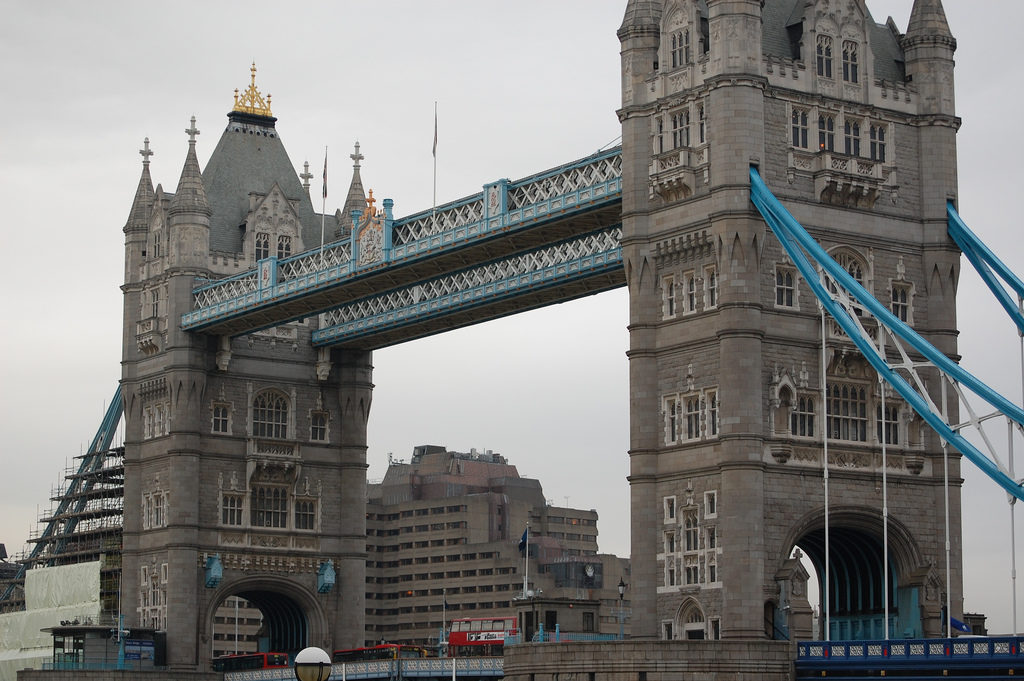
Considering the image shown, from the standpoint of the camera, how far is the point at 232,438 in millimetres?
100438

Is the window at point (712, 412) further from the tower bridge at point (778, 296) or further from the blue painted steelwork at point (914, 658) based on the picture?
the blue painted steelwork at point (914, 658)

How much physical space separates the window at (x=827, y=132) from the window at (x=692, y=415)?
1066cm

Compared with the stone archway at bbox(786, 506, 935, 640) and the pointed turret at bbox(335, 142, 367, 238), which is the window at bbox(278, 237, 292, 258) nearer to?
the pointed turret at bbox(335, 142, 367, 238)

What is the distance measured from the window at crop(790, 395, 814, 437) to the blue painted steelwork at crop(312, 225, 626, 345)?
504 inches

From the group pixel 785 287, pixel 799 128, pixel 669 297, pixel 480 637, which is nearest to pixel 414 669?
pixel 480 637

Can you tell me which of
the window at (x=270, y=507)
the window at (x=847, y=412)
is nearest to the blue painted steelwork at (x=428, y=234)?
the window at (x=270, y=507)

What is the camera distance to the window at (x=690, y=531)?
69.0m

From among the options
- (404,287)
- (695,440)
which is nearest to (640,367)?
(695,440)

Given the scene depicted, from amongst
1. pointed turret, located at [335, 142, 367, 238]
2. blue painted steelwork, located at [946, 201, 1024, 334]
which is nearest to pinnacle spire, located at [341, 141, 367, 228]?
pointed turret, located at [335, 142, 367, 238]

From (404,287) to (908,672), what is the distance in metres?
39.5

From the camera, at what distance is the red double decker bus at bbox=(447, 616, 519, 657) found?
87.8 m

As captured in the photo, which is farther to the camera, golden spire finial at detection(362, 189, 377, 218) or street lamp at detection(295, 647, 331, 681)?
golden spire finial at detection(362, 189, 377, 218)

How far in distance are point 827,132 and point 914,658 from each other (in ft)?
70.2

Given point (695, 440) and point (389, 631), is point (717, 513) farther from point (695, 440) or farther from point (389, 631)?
point (389, 631)
